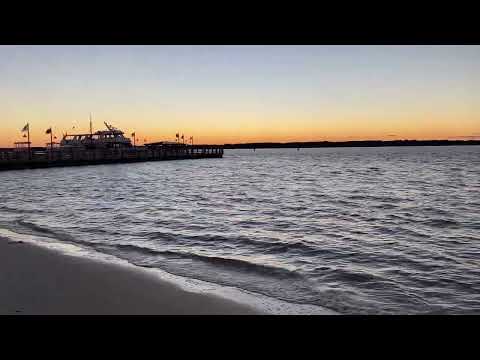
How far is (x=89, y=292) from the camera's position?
5898 millimetres

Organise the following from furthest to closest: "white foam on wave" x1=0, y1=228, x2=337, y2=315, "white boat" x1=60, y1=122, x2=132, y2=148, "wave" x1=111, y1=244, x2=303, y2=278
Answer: "white boat" x1=60, y1=122, x2=132, y2=148, "wave" x1=111, y1=244, x2=303, y2=278, "white foam on wave" x1=0, y1=228, x2=337, y2=315

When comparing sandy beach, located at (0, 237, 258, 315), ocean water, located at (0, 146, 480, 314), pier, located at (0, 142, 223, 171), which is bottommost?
ocean water, located at (0, 146, 480, 314)

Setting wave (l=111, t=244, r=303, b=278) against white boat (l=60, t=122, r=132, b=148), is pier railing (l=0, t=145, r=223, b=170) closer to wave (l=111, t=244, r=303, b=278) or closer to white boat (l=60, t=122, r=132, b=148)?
white boat (l=60, t=122, r=132, b=148)

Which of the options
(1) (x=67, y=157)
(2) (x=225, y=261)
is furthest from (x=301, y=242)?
(1) (x=67, y=157)

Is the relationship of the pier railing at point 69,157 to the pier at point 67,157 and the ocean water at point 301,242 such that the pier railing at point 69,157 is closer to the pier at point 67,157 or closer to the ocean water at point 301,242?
the pier at point 67,157

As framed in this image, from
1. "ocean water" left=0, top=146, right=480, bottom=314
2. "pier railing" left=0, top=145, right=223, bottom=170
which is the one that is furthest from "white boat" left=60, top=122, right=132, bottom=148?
"ocean water" left=0, top=146, right=480, bottom=314

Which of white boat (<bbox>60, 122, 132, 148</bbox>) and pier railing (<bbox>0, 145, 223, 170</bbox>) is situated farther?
white boat (<bbox>60, 122, 132, 148</bbox>)

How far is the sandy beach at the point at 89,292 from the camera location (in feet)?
16.9

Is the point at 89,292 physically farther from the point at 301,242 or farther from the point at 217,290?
the point at 301,242

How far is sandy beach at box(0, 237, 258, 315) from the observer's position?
16.9 feet

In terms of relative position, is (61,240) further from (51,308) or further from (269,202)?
(269,202)

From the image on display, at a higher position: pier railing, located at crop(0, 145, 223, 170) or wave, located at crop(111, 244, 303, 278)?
pier railing, located at crop(0, 145, 223, 170)
